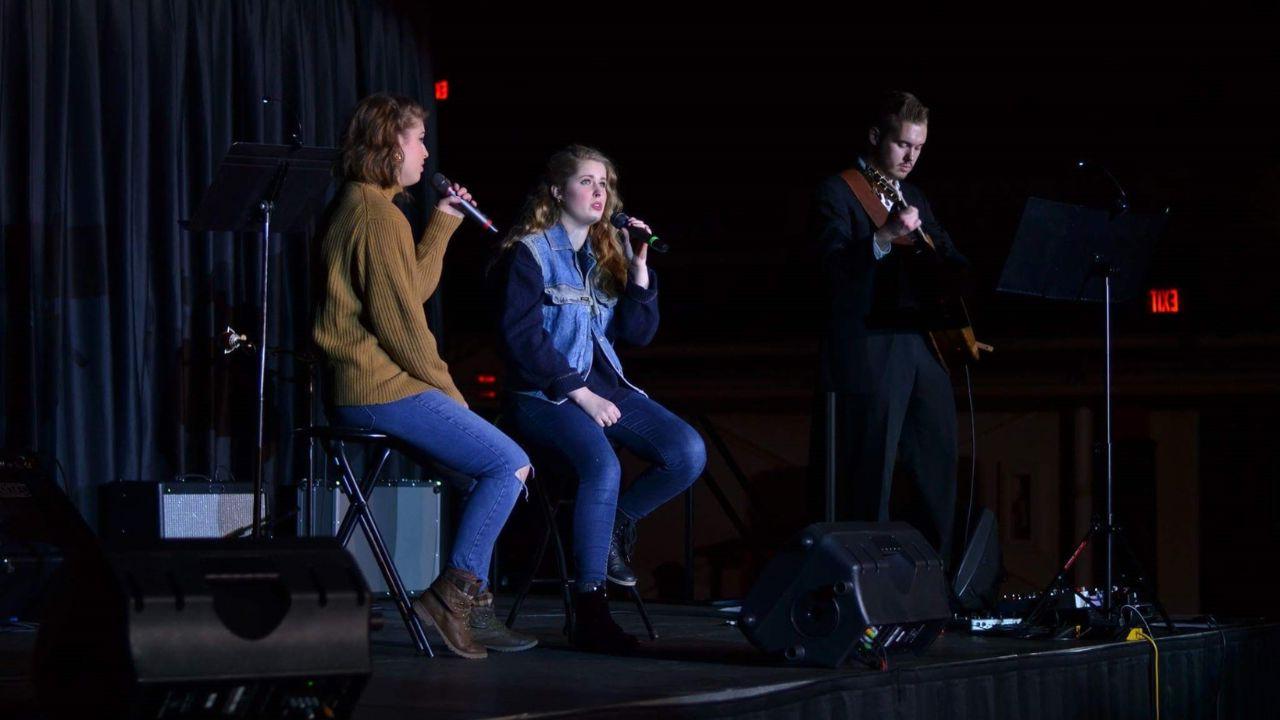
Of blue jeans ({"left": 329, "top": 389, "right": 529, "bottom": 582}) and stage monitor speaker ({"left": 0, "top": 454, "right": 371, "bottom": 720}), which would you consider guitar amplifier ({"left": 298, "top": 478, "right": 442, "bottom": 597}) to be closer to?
blue jeans ({"left": 329, "top": 389, "right": 529, "bottom": 582})

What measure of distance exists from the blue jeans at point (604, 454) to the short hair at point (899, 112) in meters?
1.02

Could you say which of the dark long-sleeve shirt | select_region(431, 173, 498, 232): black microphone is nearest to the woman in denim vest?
the dark long-sleeve shirt

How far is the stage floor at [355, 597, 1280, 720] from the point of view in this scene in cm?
257

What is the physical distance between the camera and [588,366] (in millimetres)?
3670

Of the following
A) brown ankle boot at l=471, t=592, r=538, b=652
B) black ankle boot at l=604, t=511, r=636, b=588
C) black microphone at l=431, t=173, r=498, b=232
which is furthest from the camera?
black ankle boot at l=604, t=511, r=636, b=588

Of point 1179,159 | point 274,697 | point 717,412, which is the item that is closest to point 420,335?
point 274,697

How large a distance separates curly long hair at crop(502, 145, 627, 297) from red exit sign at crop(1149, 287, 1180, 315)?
11.5 feet

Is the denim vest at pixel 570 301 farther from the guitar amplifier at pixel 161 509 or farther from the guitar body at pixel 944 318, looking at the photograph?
the guitar amplifier at pixel 161 509

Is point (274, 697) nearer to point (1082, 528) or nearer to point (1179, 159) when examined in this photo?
point (1082, 528)

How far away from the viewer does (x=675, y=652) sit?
11.1 feet

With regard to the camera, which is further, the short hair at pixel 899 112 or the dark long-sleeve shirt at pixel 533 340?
the short hair at pixel 899 112

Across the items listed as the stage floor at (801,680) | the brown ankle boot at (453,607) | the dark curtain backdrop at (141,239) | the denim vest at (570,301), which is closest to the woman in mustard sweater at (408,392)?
the brown ankle boot at (453,607)

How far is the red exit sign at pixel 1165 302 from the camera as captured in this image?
645 cm

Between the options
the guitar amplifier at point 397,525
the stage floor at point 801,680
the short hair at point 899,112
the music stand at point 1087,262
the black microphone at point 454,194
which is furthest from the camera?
the guitar amplifier at point 397,525
